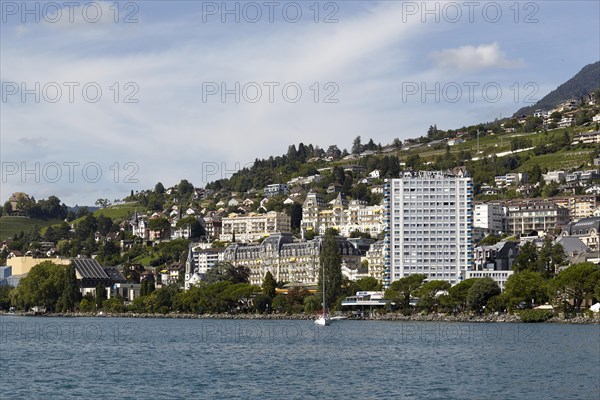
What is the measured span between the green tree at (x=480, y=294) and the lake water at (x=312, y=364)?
19520 mm

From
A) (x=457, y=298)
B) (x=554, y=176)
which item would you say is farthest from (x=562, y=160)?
(x=457, y=298)

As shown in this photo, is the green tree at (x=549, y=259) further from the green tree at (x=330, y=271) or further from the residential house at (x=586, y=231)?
the green tree at (x=330, y=271)

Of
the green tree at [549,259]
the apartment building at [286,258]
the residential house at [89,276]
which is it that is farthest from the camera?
the residential house at [89,276]

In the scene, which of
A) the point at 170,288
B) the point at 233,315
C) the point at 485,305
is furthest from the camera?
the point at 170,288

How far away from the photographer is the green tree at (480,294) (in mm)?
106562

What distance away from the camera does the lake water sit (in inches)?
1746

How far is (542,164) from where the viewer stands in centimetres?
19438

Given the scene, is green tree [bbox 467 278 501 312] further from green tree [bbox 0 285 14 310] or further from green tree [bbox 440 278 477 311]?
green tree [bbox 0 285 14 310]

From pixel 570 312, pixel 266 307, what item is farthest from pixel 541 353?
pixel 266 307

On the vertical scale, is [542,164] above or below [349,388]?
above

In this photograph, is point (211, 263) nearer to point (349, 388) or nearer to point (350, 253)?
point (350, 253)

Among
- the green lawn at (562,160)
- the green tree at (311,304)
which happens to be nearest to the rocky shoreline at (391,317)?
the green tree at (311,304)

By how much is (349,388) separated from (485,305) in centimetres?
6410

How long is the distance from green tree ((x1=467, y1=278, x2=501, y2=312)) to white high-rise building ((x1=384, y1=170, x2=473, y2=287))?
20957 mm
